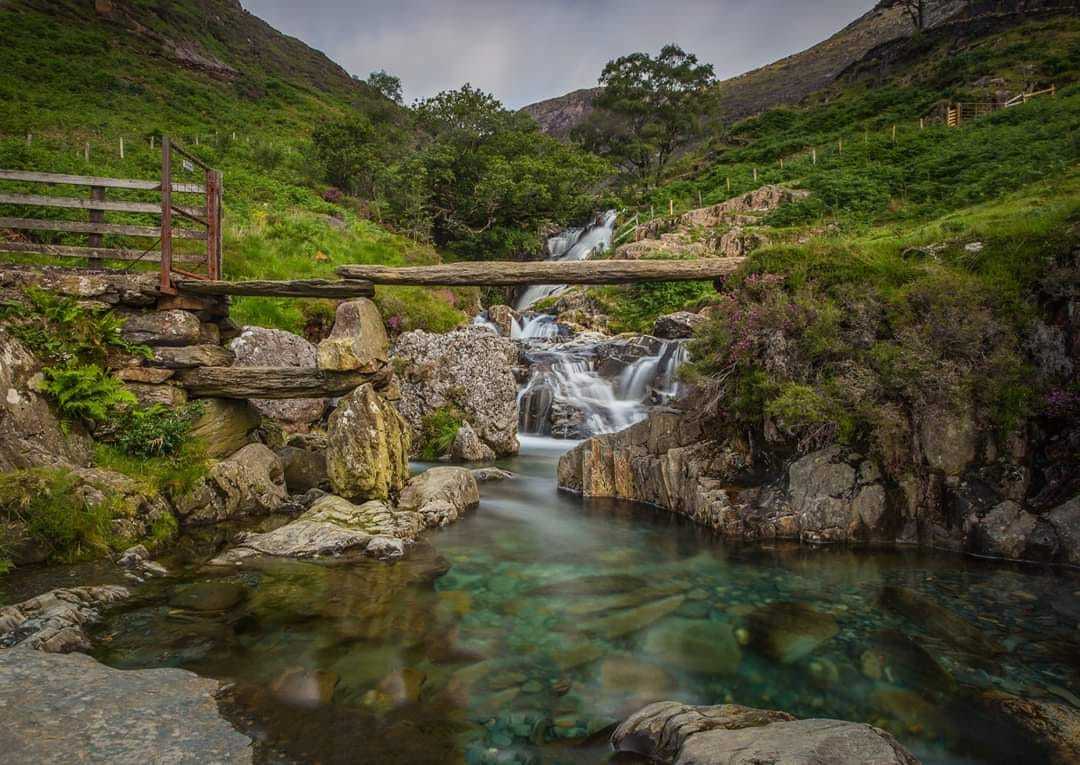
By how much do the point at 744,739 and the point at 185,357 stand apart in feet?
29.5

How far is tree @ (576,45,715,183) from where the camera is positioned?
53594mm

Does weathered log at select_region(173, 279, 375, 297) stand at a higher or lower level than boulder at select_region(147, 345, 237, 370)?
higher

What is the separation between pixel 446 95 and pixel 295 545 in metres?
37.3

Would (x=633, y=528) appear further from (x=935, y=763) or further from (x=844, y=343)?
(x=935, y=763)

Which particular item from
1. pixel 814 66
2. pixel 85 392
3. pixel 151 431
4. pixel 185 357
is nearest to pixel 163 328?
pixel 185 357

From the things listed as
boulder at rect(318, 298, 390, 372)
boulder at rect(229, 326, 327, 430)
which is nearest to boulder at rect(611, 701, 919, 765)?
boulder at rect(318, 298, 390, 372)

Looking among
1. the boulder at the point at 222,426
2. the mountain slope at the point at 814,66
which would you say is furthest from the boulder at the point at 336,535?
the mountain slope at the point at 814,66

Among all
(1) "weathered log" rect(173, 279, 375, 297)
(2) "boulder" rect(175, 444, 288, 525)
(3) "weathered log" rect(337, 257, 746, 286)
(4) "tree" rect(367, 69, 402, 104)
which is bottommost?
(2) "boulder" rect(175, 444, 288, 525)

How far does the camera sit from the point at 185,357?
8.40m

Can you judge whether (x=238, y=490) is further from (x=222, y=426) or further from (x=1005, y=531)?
(x=1005, y=531)

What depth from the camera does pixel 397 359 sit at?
1349cm

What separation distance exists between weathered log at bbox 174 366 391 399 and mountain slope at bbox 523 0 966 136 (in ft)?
249

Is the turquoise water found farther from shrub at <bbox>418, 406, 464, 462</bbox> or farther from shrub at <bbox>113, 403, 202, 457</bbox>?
shrub at <bbox>418, 406, 464, 462</bbox>

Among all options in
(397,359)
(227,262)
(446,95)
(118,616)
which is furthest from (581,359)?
(446,95)
